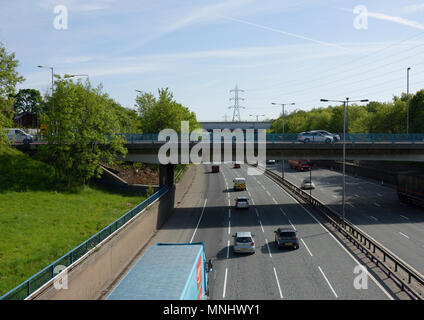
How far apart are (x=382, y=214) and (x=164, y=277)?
33.9m

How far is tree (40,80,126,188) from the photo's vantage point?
129 ft

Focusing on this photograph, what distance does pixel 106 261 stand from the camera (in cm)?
2061

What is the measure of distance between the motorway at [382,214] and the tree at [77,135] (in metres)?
27.2

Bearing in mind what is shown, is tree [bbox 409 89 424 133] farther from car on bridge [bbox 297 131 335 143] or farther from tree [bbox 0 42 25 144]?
tree [bbox 0 42 25 144]

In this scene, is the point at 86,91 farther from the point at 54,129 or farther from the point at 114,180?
the point at 114,180

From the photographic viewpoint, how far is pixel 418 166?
68688 millimetres

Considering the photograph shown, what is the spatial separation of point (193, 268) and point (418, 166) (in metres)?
69.3

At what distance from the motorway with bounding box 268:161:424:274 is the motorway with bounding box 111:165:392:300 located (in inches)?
159

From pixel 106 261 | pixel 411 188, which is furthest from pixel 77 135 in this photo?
pixel 411 188

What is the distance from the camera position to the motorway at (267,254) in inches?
762

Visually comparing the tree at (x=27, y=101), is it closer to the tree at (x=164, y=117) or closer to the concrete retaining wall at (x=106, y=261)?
the tree at (x=164, y=117)

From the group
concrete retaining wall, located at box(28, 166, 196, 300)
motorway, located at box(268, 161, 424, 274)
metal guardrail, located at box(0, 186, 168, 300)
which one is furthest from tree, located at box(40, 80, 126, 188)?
motorway, located at box(268, 161, 424, 274)

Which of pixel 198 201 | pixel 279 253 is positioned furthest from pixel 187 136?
pixel 279 253

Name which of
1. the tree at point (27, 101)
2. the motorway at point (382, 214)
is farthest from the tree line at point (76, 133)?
the tree at point (27, 101)
